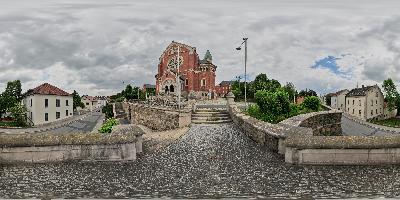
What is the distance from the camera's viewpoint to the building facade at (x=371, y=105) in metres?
61.9

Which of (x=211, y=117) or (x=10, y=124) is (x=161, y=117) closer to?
(x=211, y=117)

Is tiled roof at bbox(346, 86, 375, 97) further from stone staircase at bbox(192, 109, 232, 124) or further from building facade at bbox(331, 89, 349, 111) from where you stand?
stone staircase at bbox(192, 109, 232, 124)

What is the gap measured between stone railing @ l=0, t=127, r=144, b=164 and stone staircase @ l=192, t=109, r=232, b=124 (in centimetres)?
1088

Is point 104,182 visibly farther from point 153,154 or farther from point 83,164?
point 153,154

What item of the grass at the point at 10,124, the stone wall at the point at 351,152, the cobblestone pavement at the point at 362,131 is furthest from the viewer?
the grass at the point at 10,124

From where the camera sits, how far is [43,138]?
44.9 feet

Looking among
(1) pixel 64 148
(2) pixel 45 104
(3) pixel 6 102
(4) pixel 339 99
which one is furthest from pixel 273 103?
(4) pixel 339 99

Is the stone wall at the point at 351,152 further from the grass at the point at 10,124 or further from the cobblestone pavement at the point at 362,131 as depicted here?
the grass at the point at 10,124

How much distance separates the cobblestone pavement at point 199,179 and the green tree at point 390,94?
52.9m

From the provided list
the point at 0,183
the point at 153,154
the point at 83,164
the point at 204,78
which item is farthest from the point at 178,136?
the point at 204,78

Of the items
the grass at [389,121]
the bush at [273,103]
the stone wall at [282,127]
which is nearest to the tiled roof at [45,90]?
the stone wall at [282,127]

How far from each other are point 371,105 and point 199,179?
5945 centimetres

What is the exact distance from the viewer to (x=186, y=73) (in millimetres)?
67438

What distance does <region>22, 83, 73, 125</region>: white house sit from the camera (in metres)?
48.3
